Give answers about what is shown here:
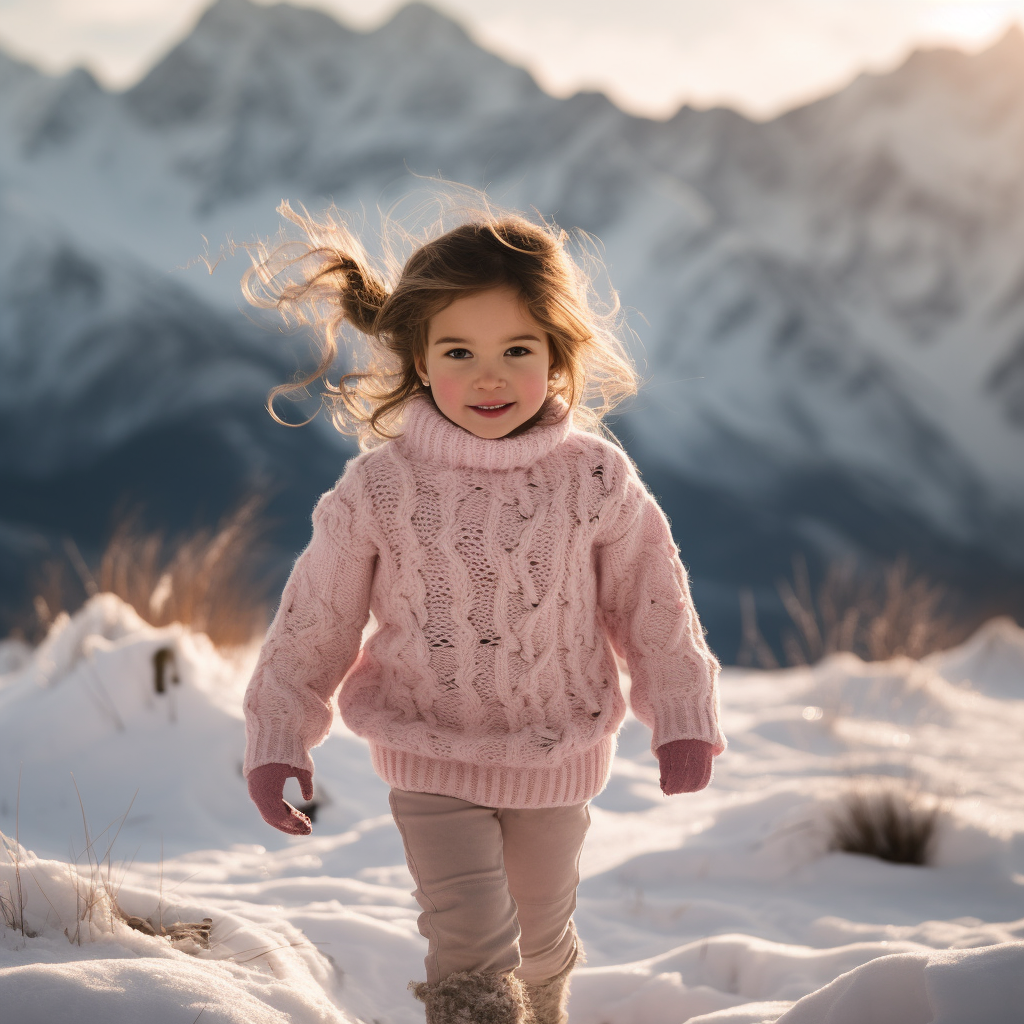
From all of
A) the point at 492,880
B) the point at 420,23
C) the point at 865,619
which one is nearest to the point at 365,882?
the point at 492,880

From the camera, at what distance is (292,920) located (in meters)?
2.08

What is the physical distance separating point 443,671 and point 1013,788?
318cm

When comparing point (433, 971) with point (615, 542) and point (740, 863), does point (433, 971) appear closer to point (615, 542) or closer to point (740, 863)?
point (615, 542)

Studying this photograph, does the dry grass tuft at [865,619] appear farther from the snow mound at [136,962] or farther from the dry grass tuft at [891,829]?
the snow mound at [136,962]

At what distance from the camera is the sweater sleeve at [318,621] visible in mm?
1619

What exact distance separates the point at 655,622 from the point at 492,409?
0.51 m

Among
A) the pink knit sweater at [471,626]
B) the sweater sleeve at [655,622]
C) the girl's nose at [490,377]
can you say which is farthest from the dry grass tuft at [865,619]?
the girl's nose at [490,377]

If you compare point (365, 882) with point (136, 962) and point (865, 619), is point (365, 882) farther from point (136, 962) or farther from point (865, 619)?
point (865, 619)

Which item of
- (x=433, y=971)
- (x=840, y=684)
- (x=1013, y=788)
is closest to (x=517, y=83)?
(x=840, y=684)

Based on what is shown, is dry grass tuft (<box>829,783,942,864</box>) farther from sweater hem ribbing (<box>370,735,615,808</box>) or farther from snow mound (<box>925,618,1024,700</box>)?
snow mound (<box>925,618,1024,700</box>)

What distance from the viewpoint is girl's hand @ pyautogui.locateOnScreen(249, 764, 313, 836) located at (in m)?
1.48

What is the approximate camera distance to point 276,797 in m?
1.50

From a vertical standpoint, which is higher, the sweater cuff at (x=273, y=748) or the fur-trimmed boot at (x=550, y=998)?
the sweater cuff at (x=273, y=748)

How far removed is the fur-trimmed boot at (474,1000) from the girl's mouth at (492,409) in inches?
37.0
